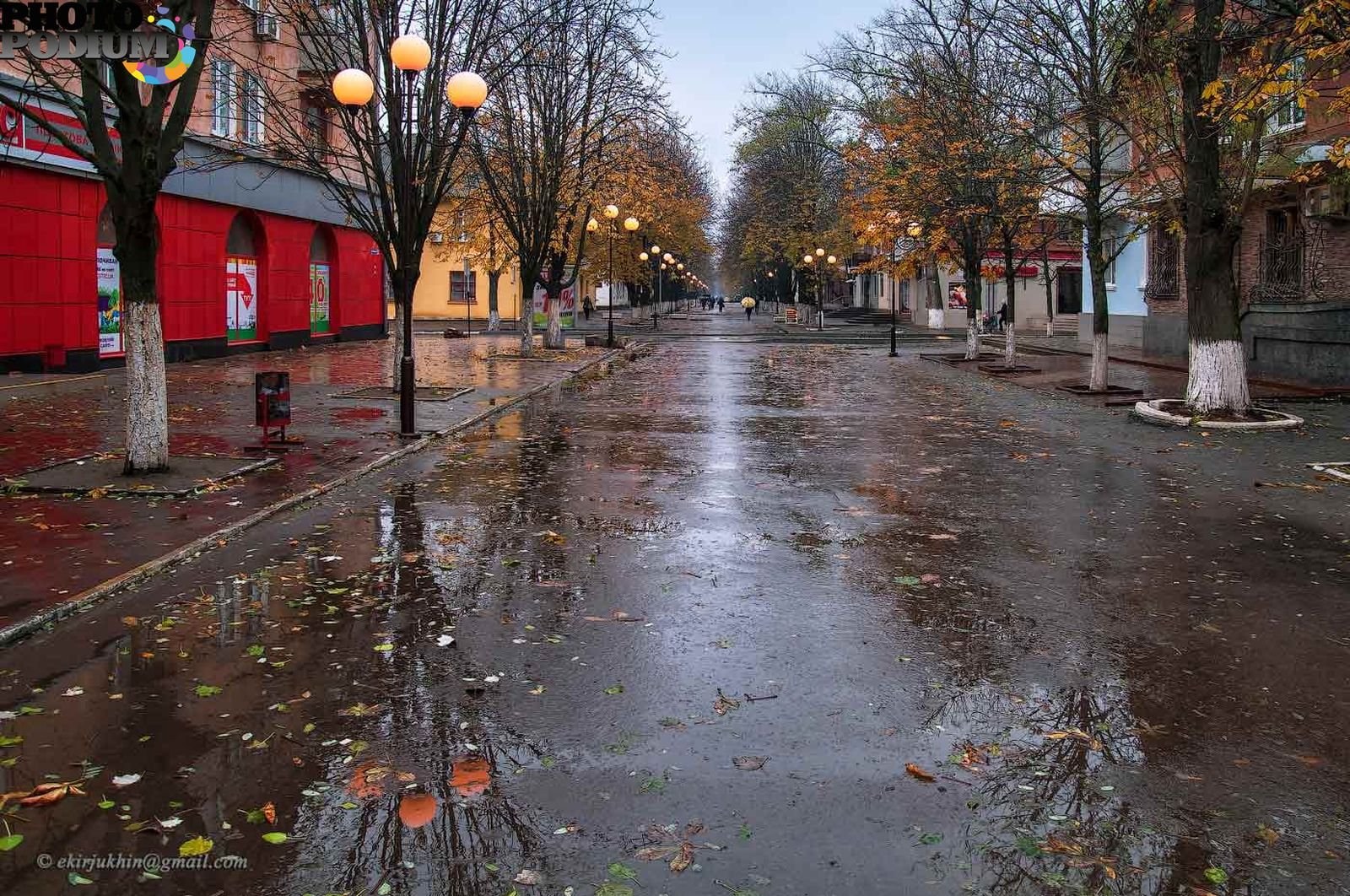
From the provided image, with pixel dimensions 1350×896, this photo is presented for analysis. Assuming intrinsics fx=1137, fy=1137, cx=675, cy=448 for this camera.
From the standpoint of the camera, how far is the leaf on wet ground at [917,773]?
14.7 ft

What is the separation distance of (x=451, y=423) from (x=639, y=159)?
74.7 feet

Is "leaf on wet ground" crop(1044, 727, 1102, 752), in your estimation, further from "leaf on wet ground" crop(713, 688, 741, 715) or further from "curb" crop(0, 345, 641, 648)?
"curb" crop(0, 345, 641, 648)

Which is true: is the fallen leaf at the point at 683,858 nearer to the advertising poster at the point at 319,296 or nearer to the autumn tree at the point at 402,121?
the autumn tree at the point at 402,121

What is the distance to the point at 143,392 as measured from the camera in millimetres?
11141

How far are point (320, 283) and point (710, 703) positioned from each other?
3634cm

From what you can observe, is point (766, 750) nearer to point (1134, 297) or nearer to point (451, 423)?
point (451, 423)

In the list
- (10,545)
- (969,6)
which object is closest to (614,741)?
(10,545)

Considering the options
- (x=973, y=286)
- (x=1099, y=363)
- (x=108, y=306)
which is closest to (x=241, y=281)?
(x=108, y=306)

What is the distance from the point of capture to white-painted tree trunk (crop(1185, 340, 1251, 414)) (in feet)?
54.9

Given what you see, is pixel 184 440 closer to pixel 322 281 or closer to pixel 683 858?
pixel 683 858

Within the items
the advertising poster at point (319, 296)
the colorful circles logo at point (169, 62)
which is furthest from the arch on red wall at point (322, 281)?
the colorful circles logo at point (169, 62)

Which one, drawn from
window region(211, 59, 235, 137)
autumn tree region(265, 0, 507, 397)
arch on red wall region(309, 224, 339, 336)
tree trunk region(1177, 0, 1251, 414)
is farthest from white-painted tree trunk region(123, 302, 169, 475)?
arch on red wall region(309, 224, 339, 336)

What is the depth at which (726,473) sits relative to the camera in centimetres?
1228

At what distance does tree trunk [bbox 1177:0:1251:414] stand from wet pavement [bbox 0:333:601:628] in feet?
36.7
